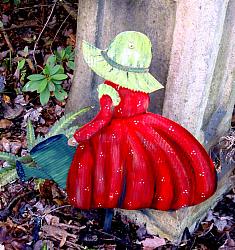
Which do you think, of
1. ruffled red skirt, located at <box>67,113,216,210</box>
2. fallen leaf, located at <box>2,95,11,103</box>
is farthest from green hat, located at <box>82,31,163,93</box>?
fallen leaf, located at <box>2,95,11,103</box>

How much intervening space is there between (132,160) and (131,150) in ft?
0.17

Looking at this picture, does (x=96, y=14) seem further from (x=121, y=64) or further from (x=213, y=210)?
(x=213, y=210)

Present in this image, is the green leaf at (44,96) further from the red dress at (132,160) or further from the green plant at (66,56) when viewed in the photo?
the red dress at (132,160)

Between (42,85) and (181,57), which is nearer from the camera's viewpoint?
(181,57)

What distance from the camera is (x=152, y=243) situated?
3.39 m

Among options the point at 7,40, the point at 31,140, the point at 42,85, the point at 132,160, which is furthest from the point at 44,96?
the point at 132,160

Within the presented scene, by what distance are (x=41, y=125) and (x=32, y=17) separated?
1285 mm

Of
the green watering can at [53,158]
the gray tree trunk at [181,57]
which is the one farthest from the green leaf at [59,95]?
the green watering can at [53,158]

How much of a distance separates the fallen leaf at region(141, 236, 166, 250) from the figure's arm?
1.00 m

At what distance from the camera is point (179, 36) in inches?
110

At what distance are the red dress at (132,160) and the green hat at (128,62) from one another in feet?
0.22

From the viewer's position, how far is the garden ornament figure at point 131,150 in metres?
2.61

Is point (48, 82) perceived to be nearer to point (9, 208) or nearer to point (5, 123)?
point (5, 123)

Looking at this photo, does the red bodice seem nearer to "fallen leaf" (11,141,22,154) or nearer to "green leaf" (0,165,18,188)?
"green leaf" (0,165,18,188)
